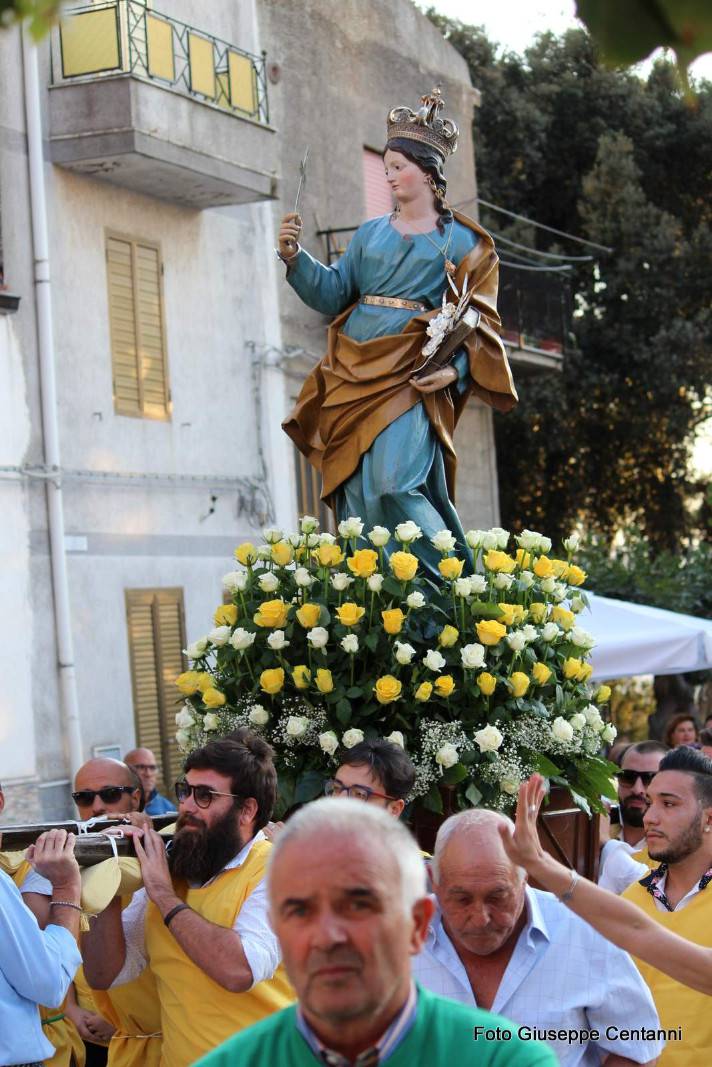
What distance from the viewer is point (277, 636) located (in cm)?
620

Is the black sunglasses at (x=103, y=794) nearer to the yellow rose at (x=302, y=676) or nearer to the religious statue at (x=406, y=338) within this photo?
the yellow rose at (x=302, y=676)

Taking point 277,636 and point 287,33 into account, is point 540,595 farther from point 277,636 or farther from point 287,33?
point 287,33

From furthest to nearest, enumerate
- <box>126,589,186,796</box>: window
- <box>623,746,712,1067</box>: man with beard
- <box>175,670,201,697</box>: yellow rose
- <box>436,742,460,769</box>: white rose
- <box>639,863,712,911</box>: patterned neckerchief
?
<box>126,589,186,796</box>: window → <box>175,670,201,697</box>: yellow rose → <box>436,742,460,769</box>: white rose → <box>639,863,712,911</box>: patterned neckerchief → <box>623,746,712,1067</box>: man with beard

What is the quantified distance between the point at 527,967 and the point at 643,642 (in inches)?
276

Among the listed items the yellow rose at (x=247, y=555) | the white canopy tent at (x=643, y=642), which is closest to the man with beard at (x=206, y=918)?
the yellow rose at (x=247, y=555)

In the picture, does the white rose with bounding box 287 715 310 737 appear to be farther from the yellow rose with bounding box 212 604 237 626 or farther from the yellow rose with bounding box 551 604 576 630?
the yellow rose with bounding box 551 604 576 630

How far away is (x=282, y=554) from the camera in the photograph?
6.61 metres

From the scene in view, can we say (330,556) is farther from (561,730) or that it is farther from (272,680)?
(561,730)

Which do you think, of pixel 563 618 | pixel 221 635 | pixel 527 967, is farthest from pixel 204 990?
pixel 563 618

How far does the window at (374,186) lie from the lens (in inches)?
745

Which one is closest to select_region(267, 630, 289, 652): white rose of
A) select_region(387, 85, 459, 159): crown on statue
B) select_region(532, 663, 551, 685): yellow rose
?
select_region(532, 663, 551, 685): yellow rose

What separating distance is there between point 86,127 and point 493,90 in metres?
12.0

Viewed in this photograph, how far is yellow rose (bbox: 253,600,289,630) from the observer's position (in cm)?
631

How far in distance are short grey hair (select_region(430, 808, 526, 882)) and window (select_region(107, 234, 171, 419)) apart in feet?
37.1
